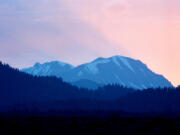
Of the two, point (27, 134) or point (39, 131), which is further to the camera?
point (39, 131)

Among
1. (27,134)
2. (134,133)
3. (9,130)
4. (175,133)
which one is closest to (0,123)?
(9,130)

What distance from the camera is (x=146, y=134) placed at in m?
61.9

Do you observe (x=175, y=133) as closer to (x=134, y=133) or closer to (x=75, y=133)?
(x=134, y=133)

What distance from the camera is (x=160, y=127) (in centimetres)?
7250

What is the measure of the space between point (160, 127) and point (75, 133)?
15766 millimetres

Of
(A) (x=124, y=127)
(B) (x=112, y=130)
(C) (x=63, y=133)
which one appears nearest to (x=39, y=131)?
(C) (x=63, y=133)

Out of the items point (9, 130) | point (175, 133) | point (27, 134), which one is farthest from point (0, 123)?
point (175, 133)

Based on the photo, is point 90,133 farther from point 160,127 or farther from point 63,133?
point 160,127

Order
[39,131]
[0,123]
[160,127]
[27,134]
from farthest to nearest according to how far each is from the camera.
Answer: [0,123] < [160,127] < [39,131] < [27,134]

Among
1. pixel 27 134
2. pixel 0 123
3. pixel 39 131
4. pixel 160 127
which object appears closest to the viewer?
pixel 27 134

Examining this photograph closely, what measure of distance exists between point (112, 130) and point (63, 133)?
8.54m

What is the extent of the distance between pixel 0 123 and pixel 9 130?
1219cm

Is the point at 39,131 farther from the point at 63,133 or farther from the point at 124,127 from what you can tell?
the point at 124,127

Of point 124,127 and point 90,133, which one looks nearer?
point 90,133
